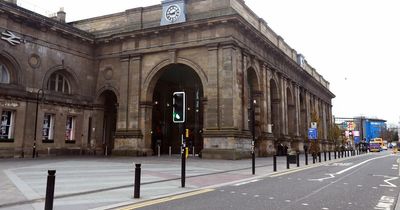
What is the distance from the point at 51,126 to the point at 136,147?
7621 millimetres

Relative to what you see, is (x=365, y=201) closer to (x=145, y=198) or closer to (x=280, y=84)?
(x=145, y=198)

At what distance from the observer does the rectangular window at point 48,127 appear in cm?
3169

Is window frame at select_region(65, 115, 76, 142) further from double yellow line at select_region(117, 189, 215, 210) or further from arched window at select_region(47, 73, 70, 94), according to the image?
double yellow line at select_region(117, 189, 215, 210)

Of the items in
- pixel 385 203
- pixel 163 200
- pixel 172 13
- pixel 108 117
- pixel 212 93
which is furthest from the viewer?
pixel 108 117

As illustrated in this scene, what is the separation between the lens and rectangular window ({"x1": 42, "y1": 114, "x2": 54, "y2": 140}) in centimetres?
3169

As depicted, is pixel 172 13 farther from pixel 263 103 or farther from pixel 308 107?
pixel 308 107

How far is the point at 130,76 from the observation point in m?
35.3

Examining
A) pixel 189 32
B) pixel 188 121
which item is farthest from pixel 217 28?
pixel 188 121

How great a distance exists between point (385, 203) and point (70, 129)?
30440 millimetres

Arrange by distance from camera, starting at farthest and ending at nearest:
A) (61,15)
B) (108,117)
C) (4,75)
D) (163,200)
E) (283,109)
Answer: (283,109) < (61,15) < (108,117) < (4,75) < (163,200)

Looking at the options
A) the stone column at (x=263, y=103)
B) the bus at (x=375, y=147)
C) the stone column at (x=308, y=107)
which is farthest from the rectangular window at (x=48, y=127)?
the bus at (x=375, y=147)

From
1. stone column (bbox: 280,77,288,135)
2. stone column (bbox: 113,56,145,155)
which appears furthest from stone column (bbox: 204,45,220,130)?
stone column (bbox: 280,77,288,135)

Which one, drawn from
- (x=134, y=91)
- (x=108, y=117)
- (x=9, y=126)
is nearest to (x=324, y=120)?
(x=108, y=117)

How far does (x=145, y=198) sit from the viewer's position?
9539 millimetres
